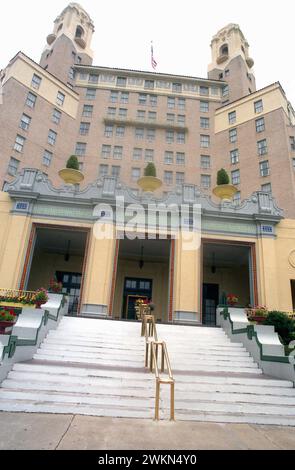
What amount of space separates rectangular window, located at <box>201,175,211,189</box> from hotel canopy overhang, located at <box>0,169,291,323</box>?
17880 millimetres

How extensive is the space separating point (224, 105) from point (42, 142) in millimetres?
25773

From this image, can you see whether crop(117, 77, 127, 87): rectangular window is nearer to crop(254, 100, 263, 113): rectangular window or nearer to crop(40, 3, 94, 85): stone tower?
crop(40, 3, 94, 85): stone tower

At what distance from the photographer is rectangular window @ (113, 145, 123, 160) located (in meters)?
36.8

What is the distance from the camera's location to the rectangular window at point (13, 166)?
3102cm

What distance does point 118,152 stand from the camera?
37.1m

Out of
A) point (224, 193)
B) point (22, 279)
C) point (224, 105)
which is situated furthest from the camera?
point (224, 105)

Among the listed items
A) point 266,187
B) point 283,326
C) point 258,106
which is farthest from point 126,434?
point 258,106

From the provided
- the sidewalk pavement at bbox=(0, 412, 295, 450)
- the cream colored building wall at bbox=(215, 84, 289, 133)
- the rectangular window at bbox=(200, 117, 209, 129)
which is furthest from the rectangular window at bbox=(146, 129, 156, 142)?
the sidewalk pavement at bbox=(0, 412, 295, 450)

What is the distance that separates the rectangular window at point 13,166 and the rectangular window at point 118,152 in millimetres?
11730

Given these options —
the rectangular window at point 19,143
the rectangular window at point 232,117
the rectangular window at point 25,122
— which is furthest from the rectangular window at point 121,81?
Result: the rectangular window at point 19,143
